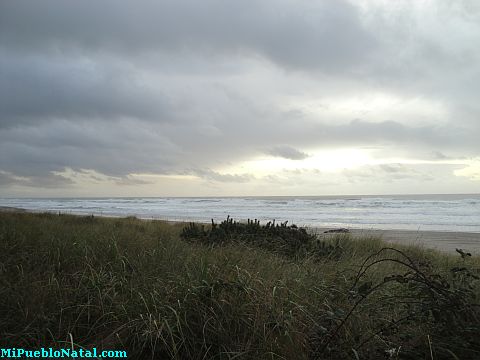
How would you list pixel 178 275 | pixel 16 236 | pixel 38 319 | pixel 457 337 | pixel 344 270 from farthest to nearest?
pixel 16 236 → pixel 344 270 → pixel 178 275 → pixel 38 319 → pixel 457 337

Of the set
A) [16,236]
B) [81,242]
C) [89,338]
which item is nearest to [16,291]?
[89,338]

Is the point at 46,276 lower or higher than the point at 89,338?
higher

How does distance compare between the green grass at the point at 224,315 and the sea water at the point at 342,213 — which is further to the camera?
the sea water at the point at 342,213

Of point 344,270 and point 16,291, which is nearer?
point 16,291

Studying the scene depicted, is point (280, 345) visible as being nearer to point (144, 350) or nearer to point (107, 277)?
point (144, 350)

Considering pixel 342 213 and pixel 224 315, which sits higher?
pixel 224 315

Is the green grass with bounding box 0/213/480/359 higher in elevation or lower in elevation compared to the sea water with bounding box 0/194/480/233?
higher

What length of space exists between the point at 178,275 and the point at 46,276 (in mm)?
1657

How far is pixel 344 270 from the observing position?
5.64m

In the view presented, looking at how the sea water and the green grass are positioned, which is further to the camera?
the sea water

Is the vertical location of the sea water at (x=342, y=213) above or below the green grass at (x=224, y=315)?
below

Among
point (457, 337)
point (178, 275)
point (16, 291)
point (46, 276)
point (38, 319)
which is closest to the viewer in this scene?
point (457, 337)

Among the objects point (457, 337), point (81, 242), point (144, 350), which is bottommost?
point (144, 350)

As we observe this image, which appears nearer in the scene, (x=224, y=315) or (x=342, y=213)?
(x=224, y=315)
